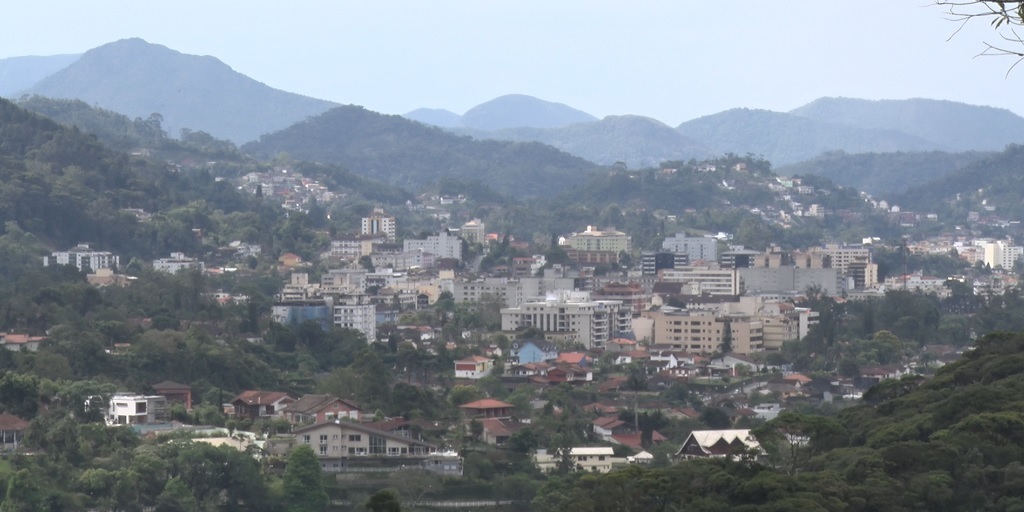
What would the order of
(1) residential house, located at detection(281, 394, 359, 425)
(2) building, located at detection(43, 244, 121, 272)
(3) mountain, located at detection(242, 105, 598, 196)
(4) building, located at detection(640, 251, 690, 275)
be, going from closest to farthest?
(1) residential house, located at detection(281, 394, 359, 425) → (2) building, located at detection(43, 244, 121, 272) → (4) building, located at detection(640, 251, 690, 275) → (3) mountain, located at detection(242, 105, 598, 196)

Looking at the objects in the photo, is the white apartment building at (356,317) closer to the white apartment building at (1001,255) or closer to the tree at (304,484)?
the tree at (304,484)

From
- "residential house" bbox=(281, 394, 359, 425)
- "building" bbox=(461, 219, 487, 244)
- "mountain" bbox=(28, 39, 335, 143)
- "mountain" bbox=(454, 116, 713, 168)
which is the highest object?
"mountain" bbox=(28, 39, 335, 143)

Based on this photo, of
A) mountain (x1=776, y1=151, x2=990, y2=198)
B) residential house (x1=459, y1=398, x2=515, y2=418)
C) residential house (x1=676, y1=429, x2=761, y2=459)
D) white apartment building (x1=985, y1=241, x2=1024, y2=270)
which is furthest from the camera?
mountain (x1=776, y1=151, x2=990, y2=198)

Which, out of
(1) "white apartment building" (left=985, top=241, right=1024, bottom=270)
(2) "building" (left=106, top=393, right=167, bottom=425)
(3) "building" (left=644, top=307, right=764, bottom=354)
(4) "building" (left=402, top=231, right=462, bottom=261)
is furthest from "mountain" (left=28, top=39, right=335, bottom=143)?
(2) "building" (left=106, top=393, right=167, bottom=425)

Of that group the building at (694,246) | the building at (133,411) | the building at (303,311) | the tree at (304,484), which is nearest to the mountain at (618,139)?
the building at (694,246)

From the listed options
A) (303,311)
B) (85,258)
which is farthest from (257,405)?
(85,258)

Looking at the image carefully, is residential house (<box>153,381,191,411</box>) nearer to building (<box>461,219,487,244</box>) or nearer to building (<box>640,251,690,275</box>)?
building (<box>640,251,690,275</box>)

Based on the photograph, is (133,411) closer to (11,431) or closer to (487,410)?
(11,431)
